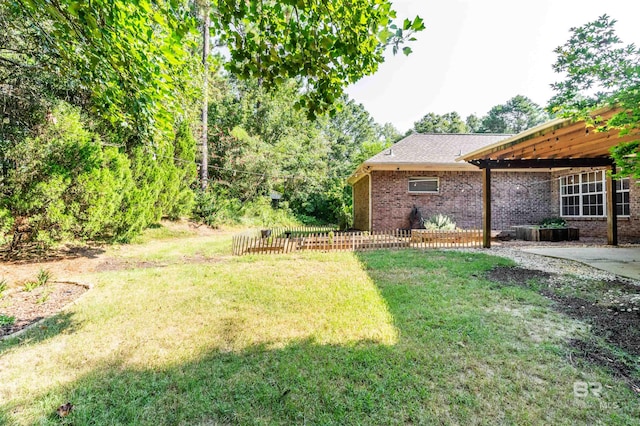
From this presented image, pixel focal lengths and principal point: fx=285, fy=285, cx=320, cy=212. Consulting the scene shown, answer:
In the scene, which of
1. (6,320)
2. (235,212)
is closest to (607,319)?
(6,320)

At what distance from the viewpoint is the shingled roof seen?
1210 cm

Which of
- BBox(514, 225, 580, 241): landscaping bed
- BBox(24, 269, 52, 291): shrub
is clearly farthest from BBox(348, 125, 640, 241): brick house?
BBox(24, 269, 52, 291): shrub

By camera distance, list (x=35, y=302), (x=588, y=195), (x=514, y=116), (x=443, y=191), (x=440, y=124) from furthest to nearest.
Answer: (x=514, y=116) < (x=440, y=124) < (x=443, y=191) < (x=588, y=195) < (x=35, y=302)

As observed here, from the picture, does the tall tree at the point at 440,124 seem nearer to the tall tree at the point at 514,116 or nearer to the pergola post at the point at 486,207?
the tall tree at the point at 514,116

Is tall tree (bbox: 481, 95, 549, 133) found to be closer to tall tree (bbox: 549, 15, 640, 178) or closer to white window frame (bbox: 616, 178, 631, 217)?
white window frame (bbox: 616, 178, 631, 217)

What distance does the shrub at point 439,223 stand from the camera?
11.4 meters

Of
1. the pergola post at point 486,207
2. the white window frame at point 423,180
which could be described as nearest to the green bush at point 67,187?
the pergola post at point 486,207

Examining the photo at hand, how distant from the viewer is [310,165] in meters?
25.3

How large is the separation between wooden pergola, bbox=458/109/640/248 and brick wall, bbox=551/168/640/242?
4.42 ft

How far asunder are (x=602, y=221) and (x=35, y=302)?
56.1ft

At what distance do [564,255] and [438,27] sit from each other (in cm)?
658

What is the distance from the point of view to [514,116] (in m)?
44.5

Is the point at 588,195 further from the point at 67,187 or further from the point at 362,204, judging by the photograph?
the point at 67,187

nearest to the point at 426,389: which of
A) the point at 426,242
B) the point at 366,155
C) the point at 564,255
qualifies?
the point at 564,255
